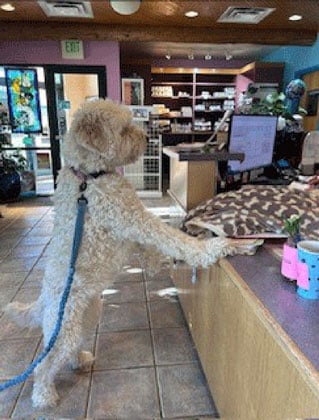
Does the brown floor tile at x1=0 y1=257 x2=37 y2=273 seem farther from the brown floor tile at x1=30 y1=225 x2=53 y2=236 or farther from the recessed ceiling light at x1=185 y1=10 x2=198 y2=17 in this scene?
the recessed ceiling light at x1=185 y1=10 x2=198 y2=17

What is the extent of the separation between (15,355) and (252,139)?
1791 millimetres

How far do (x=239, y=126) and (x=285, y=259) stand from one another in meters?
1.07

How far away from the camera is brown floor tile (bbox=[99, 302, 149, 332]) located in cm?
203

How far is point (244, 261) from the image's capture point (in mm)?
1138

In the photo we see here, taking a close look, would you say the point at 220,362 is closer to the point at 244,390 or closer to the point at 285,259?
the point at 244,390

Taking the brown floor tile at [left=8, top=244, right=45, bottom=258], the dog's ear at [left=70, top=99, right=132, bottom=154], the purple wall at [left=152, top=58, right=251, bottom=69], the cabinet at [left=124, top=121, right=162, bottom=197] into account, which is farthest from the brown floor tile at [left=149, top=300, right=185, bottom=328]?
the purple wall at [left=152, top=58, right=251, bottom=69]

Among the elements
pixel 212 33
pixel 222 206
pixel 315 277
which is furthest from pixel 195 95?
pixel 315 277

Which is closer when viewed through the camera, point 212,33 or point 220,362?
point 220,362

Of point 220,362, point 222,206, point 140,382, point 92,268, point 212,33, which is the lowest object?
point 140,382

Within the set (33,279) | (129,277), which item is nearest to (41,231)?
(33,279)

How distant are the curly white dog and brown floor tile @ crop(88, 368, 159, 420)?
0.20 metres

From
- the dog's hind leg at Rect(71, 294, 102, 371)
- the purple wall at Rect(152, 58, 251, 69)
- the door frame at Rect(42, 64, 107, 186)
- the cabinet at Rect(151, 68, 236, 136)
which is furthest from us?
the purple wall at Rect(152, 58, 251, 69)

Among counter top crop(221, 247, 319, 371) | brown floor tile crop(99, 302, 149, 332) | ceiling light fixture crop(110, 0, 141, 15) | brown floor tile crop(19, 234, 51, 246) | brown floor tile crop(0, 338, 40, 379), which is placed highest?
ceiling light fixture crop(110, 0, 141, 15)

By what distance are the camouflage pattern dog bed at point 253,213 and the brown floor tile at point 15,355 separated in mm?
1104
